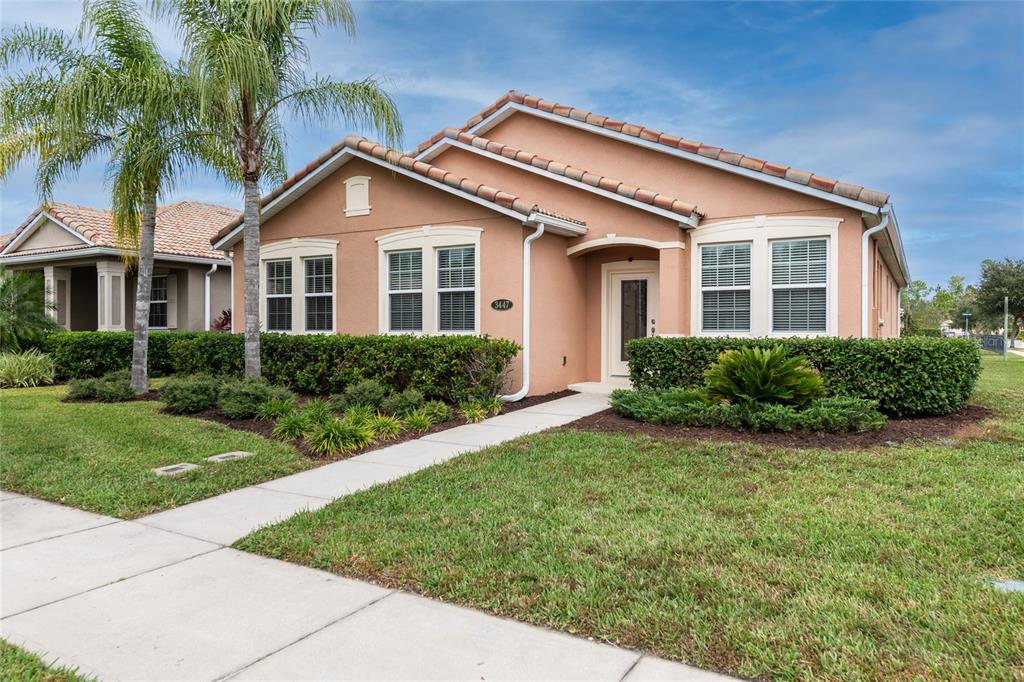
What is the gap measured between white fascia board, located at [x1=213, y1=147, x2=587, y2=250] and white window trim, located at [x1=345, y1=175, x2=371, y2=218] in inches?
16.6

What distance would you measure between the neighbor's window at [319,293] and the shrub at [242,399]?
358 centimetres

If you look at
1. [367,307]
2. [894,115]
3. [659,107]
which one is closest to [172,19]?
[367,307]

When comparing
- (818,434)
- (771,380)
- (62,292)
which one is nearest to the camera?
(818,434)

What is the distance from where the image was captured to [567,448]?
7.47 m

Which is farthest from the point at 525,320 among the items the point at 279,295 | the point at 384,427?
the point at 279,295

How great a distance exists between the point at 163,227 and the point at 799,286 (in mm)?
18773

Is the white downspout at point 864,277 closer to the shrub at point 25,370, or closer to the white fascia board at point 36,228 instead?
the shrub at point 25,370

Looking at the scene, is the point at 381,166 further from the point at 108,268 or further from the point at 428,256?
the point at 108,268

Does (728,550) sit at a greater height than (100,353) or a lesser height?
lesser

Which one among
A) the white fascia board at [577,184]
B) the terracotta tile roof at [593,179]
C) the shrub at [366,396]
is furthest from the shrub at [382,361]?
the terracotta tile roof at [593,179]

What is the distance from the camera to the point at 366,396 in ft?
32.9

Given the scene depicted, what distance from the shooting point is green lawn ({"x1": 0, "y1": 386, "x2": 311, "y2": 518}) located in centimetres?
600

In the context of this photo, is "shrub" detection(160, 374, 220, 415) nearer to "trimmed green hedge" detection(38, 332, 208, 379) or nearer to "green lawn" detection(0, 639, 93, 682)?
"trimmed green hedge" detection(38, 332, 208, 379)

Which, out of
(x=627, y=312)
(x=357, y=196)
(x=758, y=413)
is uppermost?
(x=357, y=196)
